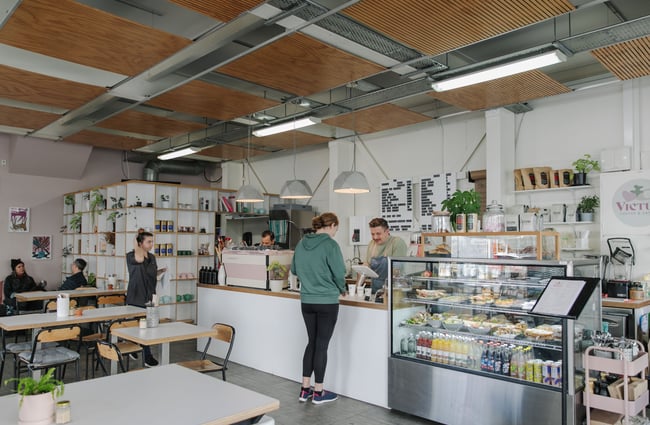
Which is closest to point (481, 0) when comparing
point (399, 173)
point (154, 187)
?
point (399, 173)

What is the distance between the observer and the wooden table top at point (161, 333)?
3.88 m

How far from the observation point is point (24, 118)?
7602mm

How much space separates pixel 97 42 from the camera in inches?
180

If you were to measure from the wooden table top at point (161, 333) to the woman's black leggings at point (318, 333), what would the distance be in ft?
3.35

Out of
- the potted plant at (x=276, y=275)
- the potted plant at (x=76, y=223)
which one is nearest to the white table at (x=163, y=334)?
the potted plant at (x=276, y=275)

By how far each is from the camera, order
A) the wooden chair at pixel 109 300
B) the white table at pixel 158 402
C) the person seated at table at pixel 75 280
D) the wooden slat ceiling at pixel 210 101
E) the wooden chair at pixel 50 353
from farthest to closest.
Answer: the person seated at table at pixel 75 280 → the wooden chair at pixel 109 300 → the wooden slat ceiling at pixel 210 101 → the wooden chair at pixel 50 353 → the white table at pixel 158 402

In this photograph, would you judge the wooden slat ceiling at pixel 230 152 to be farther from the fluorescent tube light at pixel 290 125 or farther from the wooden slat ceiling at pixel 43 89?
the wooden slat ceiling at pixel 43 89

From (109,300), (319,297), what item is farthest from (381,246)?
(109,300)

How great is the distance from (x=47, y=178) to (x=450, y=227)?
9366 millimetres

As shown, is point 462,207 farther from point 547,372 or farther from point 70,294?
point 70,294

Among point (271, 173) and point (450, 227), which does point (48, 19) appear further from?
point (271, 173)

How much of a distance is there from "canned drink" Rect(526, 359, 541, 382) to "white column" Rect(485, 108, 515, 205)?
11.4ft

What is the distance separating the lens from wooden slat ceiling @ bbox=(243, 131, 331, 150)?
880cm

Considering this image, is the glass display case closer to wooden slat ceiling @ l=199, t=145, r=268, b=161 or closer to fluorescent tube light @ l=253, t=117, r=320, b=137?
fluorescent tube light @ l=253, t=117, r=320, b=137
